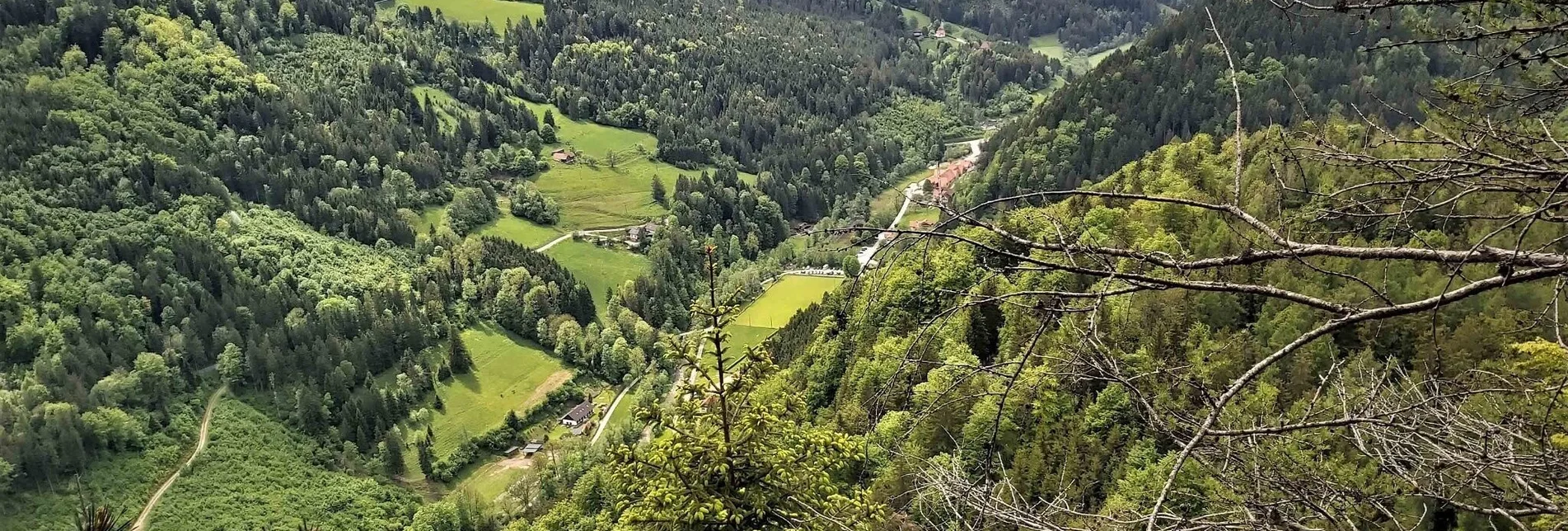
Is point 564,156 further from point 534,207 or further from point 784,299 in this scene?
point 784,299

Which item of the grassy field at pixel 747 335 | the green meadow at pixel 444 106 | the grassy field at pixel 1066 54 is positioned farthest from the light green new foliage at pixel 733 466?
the grassy field at pixel 1066 54

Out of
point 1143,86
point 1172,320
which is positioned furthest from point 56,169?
point 1143,86

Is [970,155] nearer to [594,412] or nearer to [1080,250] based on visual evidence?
[594,412]

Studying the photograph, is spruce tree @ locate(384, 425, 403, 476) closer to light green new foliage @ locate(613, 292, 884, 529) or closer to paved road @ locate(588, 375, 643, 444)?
paved road @ locate(588, 375, 643, 444)

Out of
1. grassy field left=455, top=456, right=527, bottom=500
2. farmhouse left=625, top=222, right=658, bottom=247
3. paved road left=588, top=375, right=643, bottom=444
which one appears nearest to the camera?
grassy field left=455, top=456, right=527, bottom=500

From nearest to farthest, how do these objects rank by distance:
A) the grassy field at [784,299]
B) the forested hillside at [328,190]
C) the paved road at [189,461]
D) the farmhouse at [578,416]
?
the paved road at [189,461] → the farmhouse at [578,416] → the forested hillside at [328,190] → the grassy field at [784,299]

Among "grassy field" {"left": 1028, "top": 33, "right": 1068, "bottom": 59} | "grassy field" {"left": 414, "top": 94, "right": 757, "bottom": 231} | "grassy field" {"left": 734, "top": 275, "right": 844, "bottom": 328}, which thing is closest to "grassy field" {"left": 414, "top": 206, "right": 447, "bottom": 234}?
"grassy field" {"left": 414, "top": 94, "right": 757, "bottom": 231}

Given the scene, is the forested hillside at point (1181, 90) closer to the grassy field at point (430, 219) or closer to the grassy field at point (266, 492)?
the grassy field at point (266, 492)
